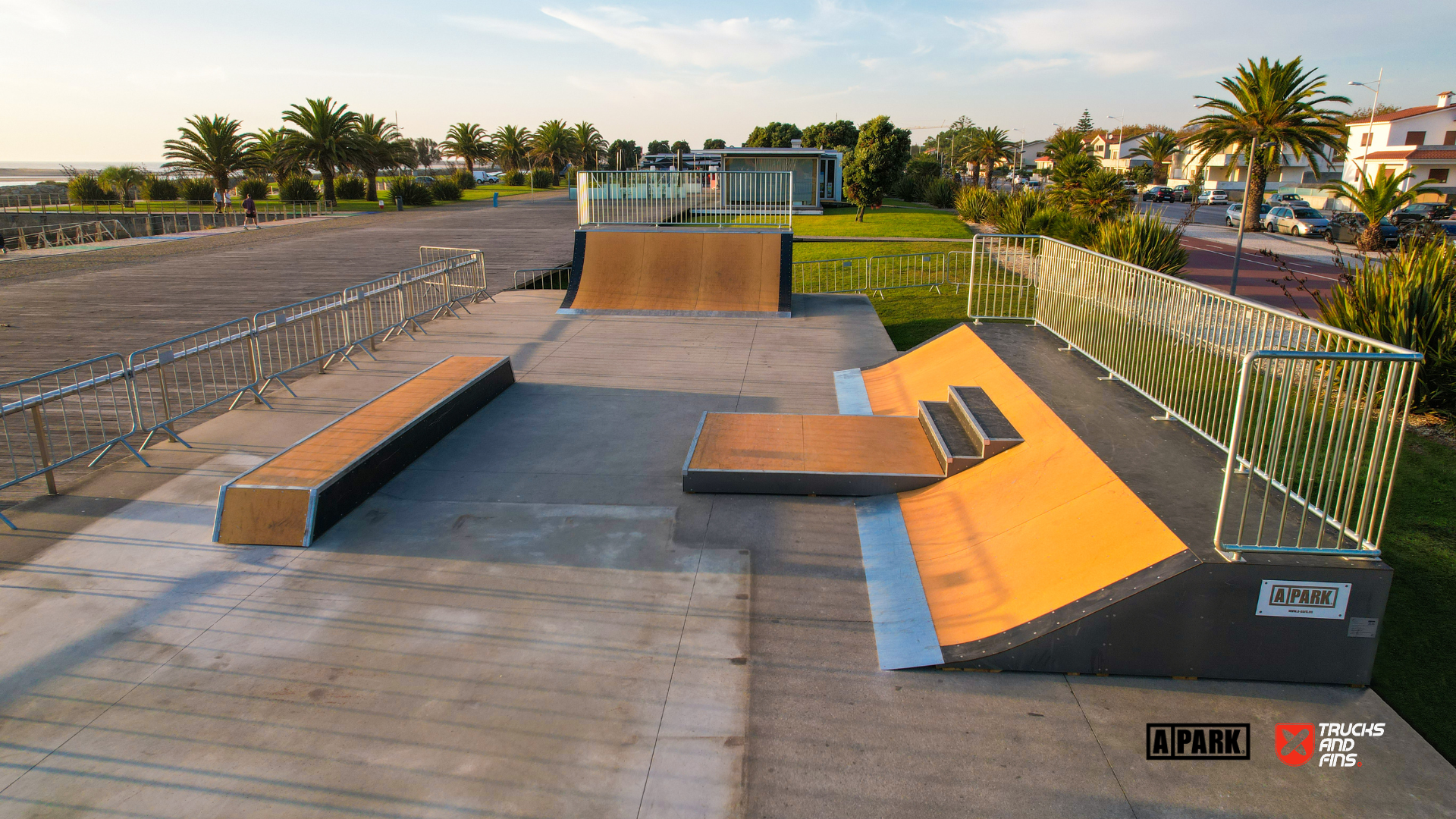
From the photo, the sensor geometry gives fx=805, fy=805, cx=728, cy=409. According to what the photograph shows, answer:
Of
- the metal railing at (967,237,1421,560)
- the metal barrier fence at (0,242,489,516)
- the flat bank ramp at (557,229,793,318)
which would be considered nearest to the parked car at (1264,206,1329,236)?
the flat bank ramp at (557,229,793,318)

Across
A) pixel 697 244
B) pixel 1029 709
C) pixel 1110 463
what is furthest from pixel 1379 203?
pixel 1029 709

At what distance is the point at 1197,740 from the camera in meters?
4.37

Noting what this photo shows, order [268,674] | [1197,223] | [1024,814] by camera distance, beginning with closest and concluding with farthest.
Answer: [1024,814], [268,674], [1197,223]

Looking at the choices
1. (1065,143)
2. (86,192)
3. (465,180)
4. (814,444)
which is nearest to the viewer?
(814,444)

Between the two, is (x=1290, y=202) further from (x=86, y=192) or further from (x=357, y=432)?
(x=86, y=192)

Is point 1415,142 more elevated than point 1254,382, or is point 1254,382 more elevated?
point 1415,142

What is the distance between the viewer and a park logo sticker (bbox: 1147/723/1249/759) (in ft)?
14.0

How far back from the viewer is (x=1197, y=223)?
46.5 metres

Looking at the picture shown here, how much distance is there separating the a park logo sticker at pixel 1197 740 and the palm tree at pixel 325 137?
60993mm

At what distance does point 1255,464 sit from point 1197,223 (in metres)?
49.0

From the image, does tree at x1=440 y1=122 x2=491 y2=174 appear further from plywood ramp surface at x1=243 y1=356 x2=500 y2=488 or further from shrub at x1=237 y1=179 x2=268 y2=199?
plywood ramp surface at x1=243 y1=356 x2=500 y2=488

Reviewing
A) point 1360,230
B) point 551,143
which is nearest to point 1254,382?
point 1360,230

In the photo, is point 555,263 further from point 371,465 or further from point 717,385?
point 371,465

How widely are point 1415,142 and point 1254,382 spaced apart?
78.9m
